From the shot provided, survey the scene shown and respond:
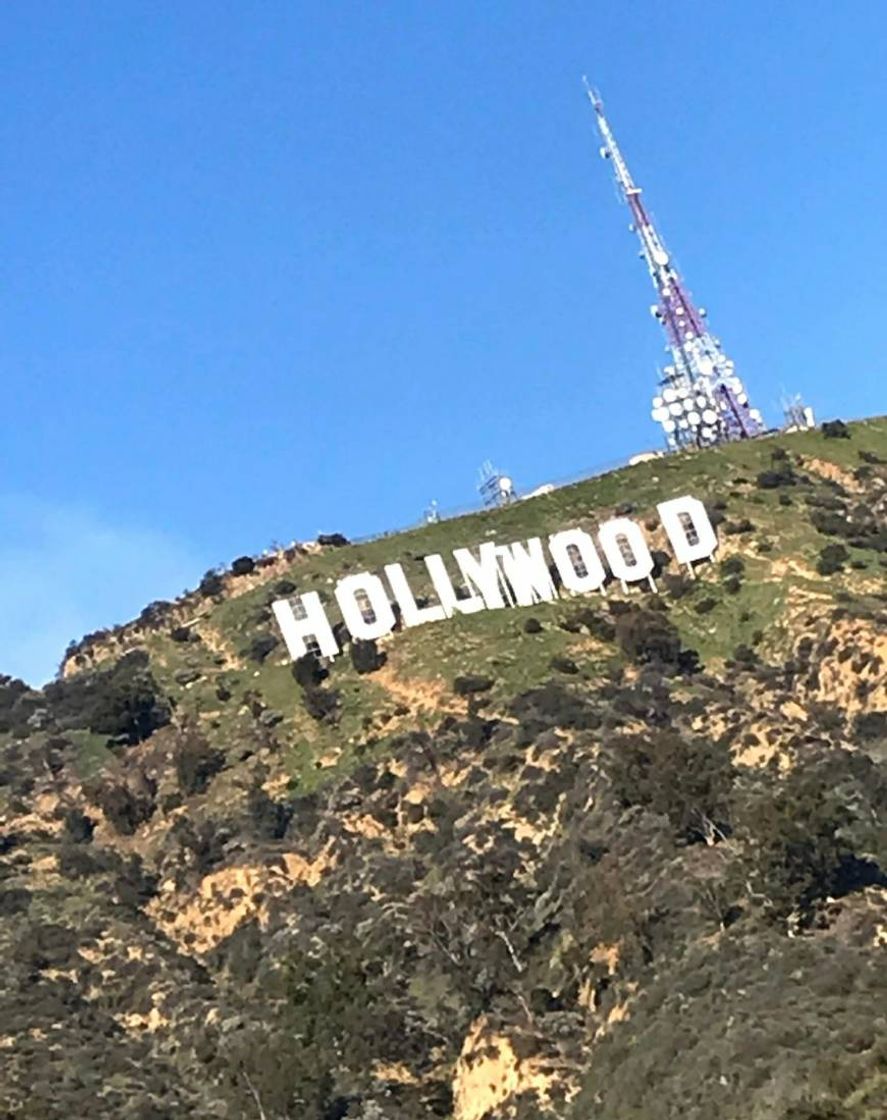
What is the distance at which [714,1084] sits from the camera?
38281 mm

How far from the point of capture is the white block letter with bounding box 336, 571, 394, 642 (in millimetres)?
95438

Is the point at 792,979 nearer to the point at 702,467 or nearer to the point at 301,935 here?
the point at 301,935

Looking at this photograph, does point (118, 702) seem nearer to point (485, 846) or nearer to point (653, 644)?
point (653, 644)

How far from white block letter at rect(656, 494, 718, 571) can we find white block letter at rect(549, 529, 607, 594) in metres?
4.73

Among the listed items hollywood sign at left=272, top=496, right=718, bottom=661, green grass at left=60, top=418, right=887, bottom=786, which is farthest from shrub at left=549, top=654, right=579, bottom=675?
hollywood sign at left=272, top=496, right=718, bottom=661

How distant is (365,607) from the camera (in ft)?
322

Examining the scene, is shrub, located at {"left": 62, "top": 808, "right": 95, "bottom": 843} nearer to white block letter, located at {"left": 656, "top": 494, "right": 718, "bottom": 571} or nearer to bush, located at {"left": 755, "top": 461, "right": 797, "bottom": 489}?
white block letter, located at {"left": 656, "top": 494, "right": 718, "bottom": 571}

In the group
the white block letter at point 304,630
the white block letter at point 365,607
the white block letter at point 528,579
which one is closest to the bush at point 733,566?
the white block letter at point 528,579

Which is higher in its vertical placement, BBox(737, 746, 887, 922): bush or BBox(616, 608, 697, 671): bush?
BBox(616, 608, 697, 671): bush

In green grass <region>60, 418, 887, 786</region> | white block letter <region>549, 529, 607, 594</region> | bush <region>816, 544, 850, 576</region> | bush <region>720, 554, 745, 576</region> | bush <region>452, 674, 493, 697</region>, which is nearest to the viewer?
bush <region>452, 674, 493, 697</region>

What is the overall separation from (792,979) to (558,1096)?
27.2 feet

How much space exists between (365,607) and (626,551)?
54.3 feet

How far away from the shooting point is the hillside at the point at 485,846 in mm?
48812

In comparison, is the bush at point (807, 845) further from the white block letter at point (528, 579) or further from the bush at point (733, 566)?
the white block letter at point (528, 579)
